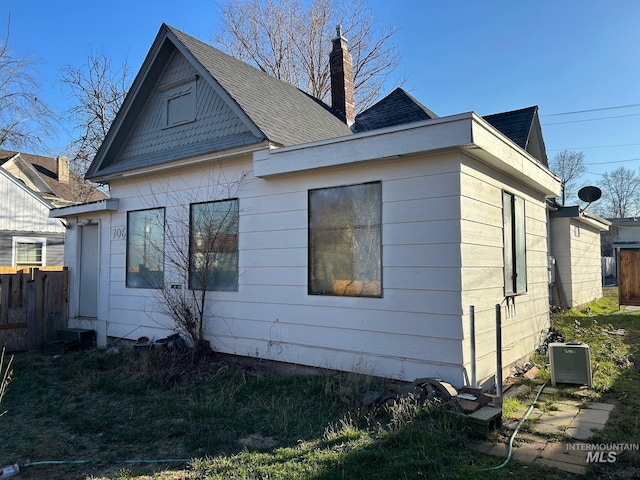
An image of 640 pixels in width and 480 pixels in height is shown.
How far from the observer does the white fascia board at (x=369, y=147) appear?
4844 millimetres

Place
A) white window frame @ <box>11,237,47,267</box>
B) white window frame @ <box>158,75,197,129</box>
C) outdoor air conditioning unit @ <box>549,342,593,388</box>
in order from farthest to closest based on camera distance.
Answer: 1. white window frame @ <box>11,237,47,267</box>
2. white window frame @ <box>158,75,197,129</box>
3. outdoor air conditioning unit @ <box>549,342,593,388</box>

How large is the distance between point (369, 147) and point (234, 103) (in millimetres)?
2799

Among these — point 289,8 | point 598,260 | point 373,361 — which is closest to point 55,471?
point 373,361

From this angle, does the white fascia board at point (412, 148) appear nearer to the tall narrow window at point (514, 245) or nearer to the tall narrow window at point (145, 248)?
the tall narrow window at point (514, 245)

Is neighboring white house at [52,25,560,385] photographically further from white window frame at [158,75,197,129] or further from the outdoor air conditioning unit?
the outdoor air conditioning unit

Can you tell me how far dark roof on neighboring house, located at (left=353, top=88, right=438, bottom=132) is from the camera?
10469mm

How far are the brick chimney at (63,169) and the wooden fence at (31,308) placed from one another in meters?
17.8

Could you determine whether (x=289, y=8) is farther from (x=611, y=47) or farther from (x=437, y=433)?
(x=437, y=433)

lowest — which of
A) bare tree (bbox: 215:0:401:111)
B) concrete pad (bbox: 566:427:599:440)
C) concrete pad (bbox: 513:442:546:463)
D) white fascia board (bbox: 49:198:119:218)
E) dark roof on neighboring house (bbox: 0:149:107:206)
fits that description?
concrete pad (bbox: 513:442:546:463)

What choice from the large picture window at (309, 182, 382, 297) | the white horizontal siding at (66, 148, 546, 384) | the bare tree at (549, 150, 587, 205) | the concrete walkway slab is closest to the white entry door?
the white horizontal siding at (66, 148, 546, 384)

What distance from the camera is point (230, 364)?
22.5 ft

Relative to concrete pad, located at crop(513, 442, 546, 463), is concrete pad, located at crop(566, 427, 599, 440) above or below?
above

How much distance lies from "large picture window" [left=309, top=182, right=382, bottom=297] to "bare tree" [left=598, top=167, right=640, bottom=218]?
170ft

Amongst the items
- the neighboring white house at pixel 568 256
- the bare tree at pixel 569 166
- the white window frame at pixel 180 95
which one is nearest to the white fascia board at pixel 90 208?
the white window frame at pixel 180 95
